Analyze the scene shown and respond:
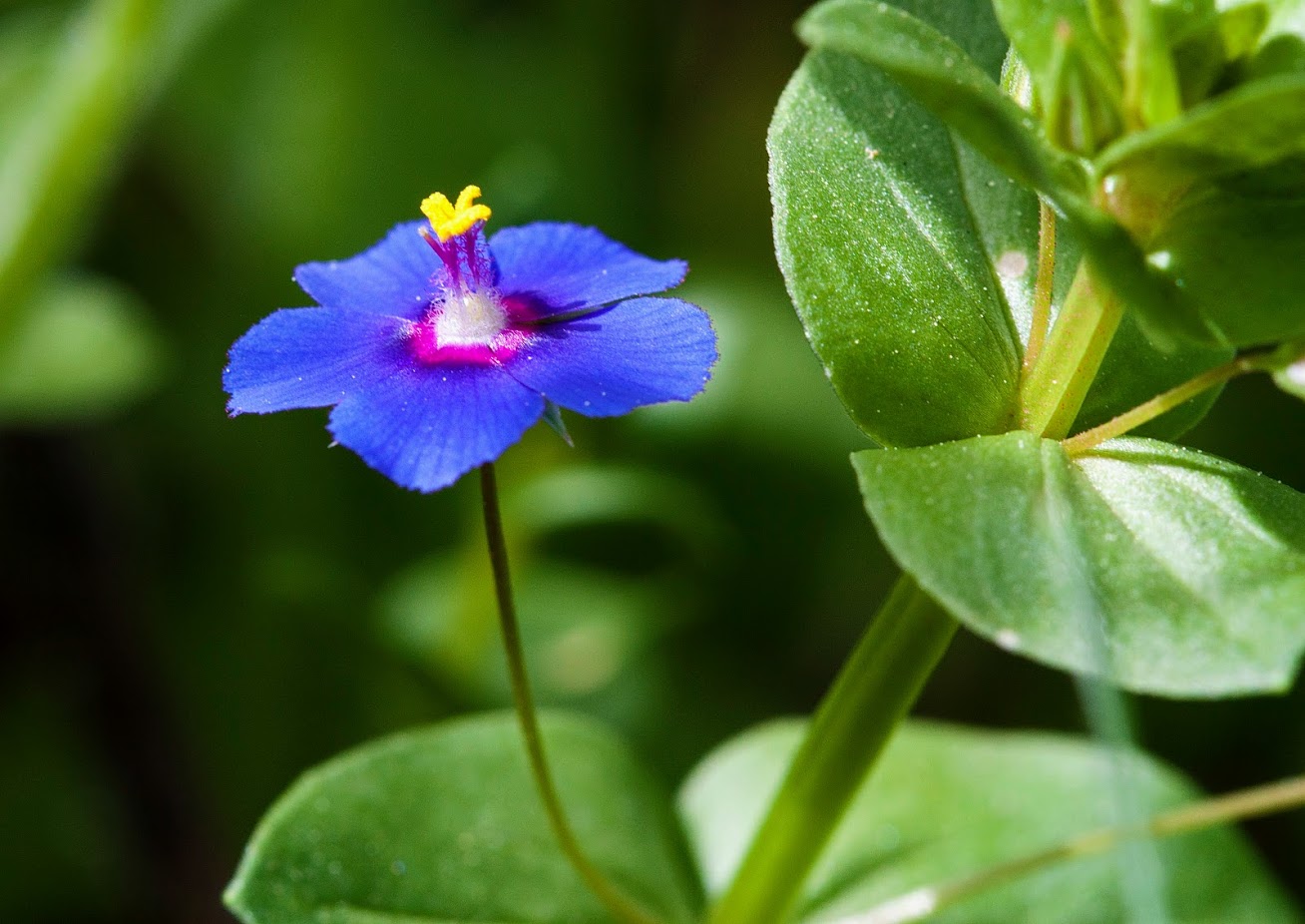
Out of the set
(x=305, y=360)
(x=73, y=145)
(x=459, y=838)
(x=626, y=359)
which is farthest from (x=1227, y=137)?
(x=73, y=145)

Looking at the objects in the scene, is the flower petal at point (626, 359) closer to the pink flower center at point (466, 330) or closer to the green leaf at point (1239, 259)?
the pink flower center at point (466, 330)

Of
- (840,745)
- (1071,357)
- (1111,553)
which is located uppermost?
(1071,357)

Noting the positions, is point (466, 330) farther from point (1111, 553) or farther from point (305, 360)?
point (1111, 553)

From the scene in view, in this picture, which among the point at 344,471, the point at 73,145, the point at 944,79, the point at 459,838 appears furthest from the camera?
the point at 344,471

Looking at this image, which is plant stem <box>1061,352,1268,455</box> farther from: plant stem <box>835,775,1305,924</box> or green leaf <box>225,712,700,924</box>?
green leaf <box>225,712,700,924</box>

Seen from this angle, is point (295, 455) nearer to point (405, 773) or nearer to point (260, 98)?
point (260, 98)

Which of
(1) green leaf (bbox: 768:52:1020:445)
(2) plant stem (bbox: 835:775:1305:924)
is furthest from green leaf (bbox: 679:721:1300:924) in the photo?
(1) green leaf (bbox: 768:52:1020:445)

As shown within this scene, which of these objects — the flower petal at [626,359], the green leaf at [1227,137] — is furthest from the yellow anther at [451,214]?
the green leaf at [1227,137]

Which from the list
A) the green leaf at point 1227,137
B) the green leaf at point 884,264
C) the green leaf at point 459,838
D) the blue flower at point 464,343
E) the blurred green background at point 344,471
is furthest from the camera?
the blurred green background at point 344,471
